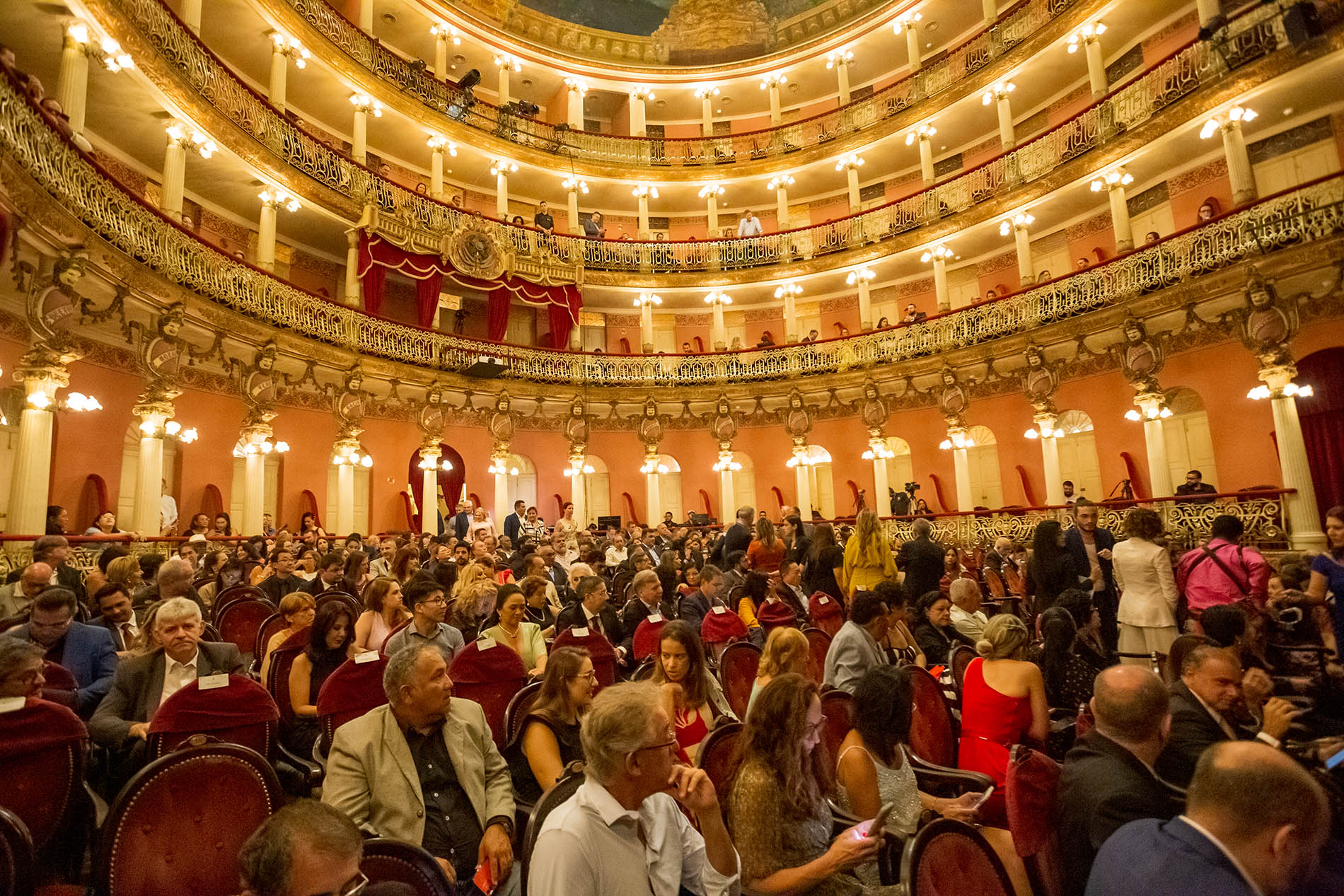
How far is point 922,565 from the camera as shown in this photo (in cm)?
702

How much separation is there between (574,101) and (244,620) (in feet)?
76.4

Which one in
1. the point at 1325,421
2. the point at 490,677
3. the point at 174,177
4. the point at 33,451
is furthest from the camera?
the point at 1325,421

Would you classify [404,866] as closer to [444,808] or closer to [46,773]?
[444,808]

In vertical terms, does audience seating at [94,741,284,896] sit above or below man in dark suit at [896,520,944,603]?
below

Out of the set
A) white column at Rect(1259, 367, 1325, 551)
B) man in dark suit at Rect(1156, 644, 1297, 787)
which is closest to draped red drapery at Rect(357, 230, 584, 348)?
white column at Rect(1259, 367, 1325, 551)

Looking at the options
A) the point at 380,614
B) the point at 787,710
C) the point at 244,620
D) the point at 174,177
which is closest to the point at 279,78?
the point at 174,177

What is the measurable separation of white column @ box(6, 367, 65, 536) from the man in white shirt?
10815mm


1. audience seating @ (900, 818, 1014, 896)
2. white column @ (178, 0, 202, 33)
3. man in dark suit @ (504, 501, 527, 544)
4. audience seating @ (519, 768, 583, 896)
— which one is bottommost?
audience seating @ (900, 818, 1014, 896)

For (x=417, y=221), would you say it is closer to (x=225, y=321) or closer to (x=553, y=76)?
(x=225, y=321)

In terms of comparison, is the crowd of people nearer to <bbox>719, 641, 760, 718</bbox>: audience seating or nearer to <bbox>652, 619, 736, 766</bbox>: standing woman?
<bbox>652, 619, 736, 766</bbox>: standing woman

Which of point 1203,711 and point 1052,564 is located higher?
point 1052,564

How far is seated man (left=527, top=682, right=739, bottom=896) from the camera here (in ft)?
6.00

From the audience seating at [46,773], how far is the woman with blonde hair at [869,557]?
6.09m

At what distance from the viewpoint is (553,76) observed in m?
24.8
